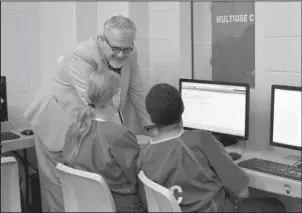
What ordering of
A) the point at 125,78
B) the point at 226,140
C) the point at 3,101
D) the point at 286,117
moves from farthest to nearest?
the point at 3,101, the point at 125,78, the point at 226,140, the point at 286,117

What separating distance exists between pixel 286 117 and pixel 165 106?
83cm

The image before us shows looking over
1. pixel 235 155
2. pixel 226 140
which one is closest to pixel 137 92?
pixel 226 140

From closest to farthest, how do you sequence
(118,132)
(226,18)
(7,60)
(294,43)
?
(118,132), (294,43), (226,18), (7,60)

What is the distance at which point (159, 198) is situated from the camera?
1779 mm

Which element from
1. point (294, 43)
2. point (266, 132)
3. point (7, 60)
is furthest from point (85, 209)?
point (7, 60)

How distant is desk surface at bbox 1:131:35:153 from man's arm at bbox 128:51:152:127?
732mm

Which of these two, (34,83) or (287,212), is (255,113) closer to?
(287,212)

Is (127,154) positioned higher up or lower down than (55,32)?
lower down

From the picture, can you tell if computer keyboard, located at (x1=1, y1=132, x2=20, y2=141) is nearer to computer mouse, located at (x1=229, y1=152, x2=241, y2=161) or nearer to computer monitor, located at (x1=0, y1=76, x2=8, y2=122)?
computer monitor, located at (x1=0, y1=76, x2=8, y2=122)

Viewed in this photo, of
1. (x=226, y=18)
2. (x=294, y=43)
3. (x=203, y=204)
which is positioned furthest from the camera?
(x=226, y=18)

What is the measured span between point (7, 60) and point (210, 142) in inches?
87.0

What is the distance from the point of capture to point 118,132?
2068mm

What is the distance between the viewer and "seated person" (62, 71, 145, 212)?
2051 millimetres

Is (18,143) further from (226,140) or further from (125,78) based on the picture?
(226,140)
